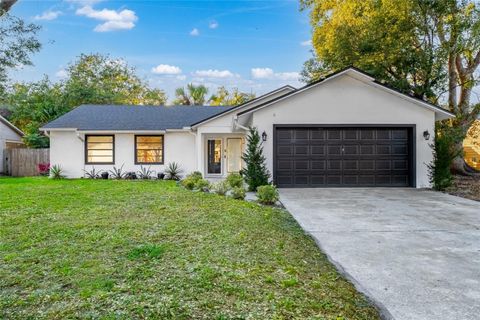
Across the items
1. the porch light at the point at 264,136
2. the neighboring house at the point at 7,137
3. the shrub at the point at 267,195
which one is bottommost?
the shrub at the point at 267,195

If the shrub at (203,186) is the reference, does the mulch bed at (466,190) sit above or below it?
below

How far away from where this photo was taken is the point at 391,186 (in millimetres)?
12125

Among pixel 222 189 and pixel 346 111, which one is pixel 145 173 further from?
pixel 346 111

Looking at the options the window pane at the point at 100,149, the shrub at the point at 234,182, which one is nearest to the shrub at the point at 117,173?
the window pane at the point at 100,149

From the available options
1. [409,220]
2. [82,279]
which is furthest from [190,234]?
[409,220]

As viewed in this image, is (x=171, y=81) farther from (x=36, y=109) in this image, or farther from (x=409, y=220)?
(x=409, y=220)

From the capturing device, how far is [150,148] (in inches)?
654

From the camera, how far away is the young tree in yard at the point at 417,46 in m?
13.6

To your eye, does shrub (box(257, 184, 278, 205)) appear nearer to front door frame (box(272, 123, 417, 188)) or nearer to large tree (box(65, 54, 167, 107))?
front door frame (box(272, 123, 417, 188))

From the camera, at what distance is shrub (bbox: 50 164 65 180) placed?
15755mm

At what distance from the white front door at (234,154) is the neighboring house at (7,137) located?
1449 cm

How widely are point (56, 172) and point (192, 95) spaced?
15301mm

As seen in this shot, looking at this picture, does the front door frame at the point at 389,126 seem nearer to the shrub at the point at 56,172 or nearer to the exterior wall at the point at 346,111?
the exterior wall at the point at 346,111

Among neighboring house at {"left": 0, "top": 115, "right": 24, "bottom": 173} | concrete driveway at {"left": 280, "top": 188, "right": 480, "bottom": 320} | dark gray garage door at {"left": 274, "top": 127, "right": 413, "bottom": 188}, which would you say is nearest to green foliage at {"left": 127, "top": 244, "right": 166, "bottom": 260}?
concrete driveway at {"left": 280, "top": 188, "right": 480, "bottom": 320}
